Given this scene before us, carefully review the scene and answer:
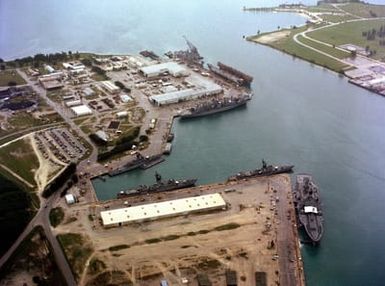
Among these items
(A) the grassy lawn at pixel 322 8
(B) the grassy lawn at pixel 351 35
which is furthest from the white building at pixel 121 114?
(A) the grassy lawn at pixel 322 8

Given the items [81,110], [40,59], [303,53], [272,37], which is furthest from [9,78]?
[272,37]

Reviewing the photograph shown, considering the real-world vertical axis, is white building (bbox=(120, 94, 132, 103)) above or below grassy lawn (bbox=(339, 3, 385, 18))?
below

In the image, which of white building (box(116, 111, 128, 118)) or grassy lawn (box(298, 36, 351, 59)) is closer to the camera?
white building (box(116, 111, 128, 118))

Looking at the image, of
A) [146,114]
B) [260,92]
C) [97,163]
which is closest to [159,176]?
[97,163]

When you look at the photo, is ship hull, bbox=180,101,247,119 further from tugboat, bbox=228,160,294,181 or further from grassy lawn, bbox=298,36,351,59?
grassy lawn, bbox=298,36,351,59

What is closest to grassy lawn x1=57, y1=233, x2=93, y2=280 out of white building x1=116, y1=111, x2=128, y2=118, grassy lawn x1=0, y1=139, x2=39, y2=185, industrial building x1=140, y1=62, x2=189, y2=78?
grassy lawn x1=0, y1=139, x2=39, y2=185

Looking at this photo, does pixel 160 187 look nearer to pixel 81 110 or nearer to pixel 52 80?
pixel 81 110
